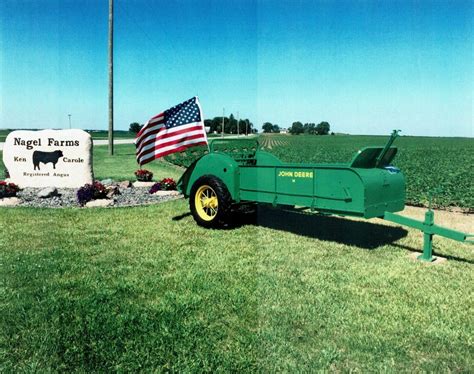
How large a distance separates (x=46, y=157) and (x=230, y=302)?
31.6 feet

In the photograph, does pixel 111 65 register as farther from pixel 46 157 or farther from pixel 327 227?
pixel 327 227

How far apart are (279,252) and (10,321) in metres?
3.61

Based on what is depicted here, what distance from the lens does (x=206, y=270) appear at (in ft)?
17.4

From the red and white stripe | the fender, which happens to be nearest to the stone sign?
the red and white stripe

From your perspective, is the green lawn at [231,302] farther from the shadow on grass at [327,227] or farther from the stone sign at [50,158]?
the stone sign at [50,158]

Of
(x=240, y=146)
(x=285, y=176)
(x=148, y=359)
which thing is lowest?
(x=148, y=359)

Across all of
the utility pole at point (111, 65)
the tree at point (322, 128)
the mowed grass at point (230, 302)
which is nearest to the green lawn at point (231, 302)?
the mowed grass at point (230, 302)

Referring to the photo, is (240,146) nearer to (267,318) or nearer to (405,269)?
(405,269)

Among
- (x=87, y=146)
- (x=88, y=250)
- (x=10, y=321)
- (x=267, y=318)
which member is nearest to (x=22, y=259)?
(x=88, y=250)

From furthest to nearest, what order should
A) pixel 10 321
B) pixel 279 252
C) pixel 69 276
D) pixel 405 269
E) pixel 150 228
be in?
pixel 150 228 < pixel 279 252 < pixel 405 269 < pixel 69 276 < pixel 10 321

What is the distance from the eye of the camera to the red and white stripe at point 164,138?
919cm

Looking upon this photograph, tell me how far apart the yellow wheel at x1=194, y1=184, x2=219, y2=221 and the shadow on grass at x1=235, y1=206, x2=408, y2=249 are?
1.75 feet

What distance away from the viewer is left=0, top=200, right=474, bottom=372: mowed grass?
3.38 metres

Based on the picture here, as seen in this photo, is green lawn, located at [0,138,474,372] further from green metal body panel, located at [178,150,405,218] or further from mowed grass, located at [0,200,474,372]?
green metal body panel, located at [178,150,405,218]
